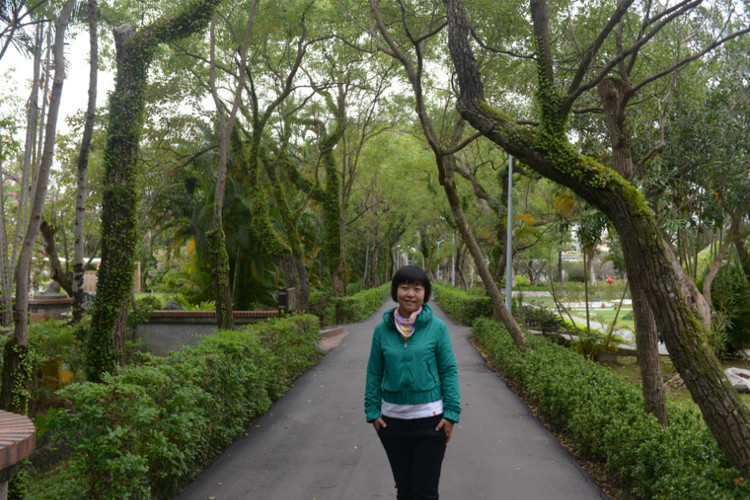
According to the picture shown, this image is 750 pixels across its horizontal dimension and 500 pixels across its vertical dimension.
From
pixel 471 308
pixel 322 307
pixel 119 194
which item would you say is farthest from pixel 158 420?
pixel 471 308

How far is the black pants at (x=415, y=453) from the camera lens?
130 inches

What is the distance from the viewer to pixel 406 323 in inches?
137

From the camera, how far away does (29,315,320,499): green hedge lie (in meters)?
3.96

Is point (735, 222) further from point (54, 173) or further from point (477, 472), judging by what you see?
point (54, 173)

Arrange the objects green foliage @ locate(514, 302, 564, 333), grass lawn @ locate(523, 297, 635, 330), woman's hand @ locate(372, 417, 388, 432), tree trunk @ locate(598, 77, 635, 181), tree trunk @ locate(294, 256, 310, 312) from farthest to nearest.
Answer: tree trunk @ locate(294, 256, 310, 312), green foliage @ locate(514, 302, 564, 333), grass lawn @ locate(523, 297, 635, 330), tree trunk @ locate(598, 77, 635, 181), woman's hand @ locate(372, 417, 388, 432)

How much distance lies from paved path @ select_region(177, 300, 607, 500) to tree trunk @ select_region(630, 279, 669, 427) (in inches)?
39.7

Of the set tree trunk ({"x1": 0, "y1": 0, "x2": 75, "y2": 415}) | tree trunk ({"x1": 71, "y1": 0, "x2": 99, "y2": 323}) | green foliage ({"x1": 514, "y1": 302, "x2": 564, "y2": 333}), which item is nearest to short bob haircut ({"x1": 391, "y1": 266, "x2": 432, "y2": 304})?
tree trunk ({"x1": 0, "y1": 0, "x2": 75, "y2": 415})

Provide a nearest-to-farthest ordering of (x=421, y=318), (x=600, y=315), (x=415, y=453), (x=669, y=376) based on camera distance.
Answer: (x=415, y=453) → (x=421, y=318) → (x=669, y=376) → (x=600, y=315)

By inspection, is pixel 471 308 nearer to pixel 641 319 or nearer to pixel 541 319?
pixel 541 319

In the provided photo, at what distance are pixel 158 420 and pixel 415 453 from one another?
256 cm

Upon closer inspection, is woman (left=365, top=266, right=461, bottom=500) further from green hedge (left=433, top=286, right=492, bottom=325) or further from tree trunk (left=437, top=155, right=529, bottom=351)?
green hedge (left=433, top=286, right=492, bottom=325)

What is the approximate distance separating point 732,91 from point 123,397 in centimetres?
1090

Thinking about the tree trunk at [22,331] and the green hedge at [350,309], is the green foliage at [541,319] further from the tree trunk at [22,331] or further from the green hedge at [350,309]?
the tree trunk at [22,331]

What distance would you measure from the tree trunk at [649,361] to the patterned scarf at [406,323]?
3.07 meters
